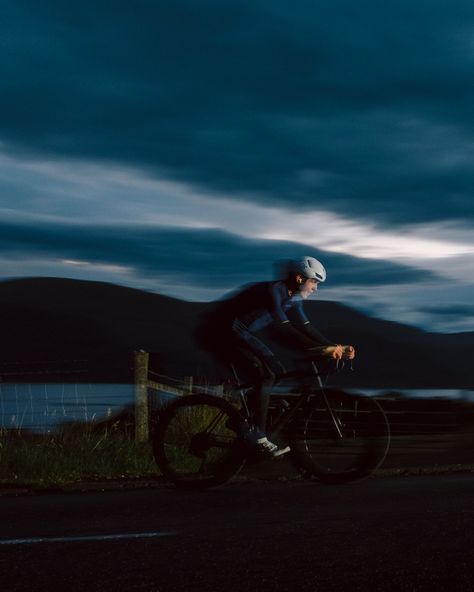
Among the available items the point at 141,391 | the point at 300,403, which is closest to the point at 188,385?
the point at 141,391

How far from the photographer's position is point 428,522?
736 cm

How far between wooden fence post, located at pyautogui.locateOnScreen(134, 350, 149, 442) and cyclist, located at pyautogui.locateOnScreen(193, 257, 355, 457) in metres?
5.44

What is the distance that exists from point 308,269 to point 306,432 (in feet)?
5.24

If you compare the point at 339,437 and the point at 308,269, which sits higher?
the point at 308,269

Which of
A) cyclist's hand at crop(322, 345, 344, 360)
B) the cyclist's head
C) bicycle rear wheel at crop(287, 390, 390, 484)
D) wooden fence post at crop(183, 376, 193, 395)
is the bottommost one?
bicycle rear wheel at crop(287, 390, 390, 484)

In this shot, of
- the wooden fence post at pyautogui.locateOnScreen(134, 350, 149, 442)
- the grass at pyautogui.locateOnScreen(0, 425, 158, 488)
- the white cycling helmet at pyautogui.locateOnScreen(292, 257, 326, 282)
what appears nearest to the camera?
the white cycling helmet at pyautogui.locateOnScreen(292, 257, 326, 282)

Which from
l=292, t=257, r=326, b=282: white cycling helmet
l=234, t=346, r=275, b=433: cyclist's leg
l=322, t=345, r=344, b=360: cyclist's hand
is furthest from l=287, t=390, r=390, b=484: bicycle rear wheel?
l=292, t=257, r=326, b=282: white cycling helmet

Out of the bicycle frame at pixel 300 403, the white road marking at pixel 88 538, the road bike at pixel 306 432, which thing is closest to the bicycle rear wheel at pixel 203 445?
the road bike at pixel 306 432

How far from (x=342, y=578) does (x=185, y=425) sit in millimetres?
4857

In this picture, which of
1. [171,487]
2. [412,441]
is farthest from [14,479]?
[412,441]

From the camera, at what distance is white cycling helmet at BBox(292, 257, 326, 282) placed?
8.75m

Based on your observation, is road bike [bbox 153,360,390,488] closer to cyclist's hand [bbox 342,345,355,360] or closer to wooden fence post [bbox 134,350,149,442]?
cyclist's hand [bbox 342,345,355,360]

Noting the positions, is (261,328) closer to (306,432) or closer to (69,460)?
(306,432)

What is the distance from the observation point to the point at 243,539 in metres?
6.68
